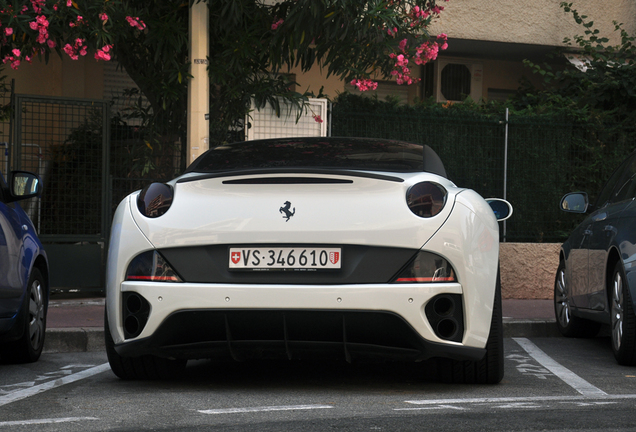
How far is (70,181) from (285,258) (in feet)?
21.4

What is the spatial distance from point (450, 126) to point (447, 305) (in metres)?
7.21

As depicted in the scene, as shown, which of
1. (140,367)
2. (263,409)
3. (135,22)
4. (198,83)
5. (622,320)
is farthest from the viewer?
(135,22)

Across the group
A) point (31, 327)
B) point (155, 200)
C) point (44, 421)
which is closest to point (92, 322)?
point (31, 327)

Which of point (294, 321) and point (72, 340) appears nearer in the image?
point (294, 321)

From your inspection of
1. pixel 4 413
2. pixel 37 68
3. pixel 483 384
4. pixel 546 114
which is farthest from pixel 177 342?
pixel 37 68

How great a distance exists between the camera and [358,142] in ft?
18.7

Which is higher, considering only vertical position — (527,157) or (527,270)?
(527,157)

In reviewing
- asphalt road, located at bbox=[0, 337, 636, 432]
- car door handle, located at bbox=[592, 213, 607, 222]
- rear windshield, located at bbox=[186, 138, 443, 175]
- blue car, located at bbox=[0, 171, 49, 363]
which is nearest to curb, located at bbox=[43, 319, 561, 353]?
blue car, located at bbox=[0, 171, 49, 363]

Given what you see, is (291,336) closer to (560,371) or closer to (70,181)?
(560,371)

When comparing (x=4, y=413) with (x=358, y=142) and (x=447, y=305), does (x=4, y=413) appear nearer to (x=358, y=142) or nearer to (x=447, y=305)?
(x=447, y=305)

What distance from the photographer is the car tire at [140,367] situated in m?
5.14

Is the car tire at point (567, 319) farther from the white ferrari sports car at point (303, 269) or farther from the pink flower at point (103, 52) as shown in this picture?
the pink flower at point (103, 52)

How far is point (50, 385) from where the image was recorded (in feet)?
17.4

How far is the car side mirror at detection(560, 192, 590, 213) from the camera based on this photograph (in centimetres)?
759
